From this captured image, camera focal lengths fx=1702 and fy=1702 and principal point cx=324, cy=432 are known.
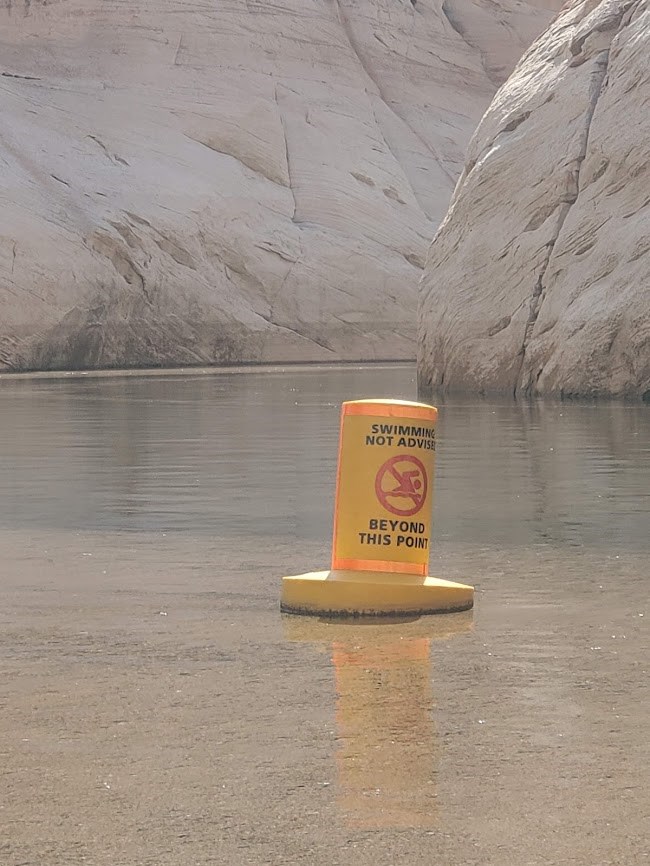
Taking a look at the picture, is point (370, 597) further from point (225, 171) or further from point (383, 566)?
point (225, 171)

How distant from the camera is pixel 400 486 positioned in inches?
242

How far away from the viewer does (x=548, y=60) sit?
23.5m

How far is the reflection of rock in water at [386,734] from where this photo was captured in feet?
11.3

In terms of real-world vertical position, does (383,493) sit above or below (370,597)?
above

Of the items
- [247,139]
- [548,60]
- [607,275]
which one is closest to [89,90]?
[247,139]

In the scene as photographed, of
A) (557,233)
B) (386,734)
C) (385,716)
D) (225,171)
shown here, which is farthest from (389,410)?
(225,171)

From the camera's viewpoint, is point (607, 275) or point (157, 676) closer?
point (157, 676)

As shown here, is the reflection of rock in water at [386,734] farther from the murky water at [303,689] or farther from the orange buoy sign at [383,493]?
the orange buoy sign at [383,493]

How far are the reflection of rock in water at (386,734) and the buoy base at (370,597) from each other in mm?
511

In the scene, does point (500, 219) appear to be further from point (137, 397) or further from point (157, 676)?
point (157, 676)

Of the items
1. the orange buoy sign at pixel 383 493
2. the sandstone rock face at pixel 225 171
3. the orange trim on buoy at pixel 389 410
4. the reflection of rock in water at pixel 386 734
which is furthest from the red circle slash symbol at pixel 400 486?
the sandstone rock face at pixel 225 171

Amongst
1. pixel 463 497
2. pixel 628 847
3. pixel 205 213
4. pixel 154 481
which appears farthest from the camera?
pixel 205 213

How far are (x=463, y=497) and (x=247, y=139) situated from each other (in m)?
42.0

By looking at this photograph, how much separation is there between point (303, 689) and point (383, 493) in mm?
1674
